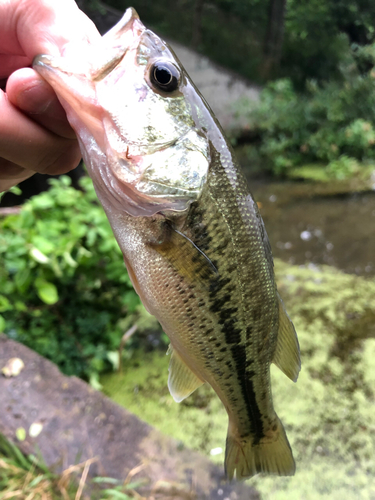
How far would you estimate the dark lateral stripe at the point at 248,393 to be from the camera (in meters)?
1.00

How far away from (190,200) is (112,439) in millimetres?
1402

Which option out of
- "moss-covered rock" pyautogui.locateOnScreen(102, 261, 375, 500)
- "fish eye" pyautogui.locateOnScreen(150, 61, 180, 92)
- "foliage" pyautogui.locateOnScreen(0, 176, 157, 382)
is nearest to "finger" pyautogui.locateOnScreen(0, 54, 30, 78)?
"fish eye" pyautogui.locateOnScreen(150, 61, 180, 92)

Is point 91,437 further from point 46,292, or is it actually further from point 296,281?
point 296,281

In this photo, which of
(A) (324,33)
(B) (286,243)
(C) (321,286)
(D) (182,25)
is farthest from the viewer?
(D) (182,25)

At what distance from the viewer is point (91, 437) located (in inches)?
64.6

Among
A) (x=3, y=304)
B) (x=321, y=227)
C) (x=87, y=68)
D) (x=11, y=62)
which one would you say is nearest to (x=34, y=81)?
(x=87, y=68)

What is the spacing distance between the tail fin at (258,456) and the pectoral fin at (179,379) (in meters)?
0.25

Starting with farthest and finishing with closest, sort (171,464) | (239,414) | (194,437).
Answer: (194,437) < (171,464) < (239,414)

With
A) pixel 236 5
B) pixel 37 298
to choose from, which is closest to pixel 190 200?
pixel 37 298

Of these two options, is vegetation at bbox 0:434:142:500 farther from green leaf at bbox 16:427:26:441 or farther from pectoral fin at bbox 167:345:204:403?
pectoral fin at bbox 167:345:204:403

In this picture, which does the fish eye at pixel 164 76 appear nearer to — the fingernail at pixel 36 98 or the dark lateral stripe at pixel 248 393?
the fingernail at pixel 36 98

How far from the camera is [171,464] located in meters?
1.66

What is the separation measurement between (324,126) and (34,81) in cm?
721

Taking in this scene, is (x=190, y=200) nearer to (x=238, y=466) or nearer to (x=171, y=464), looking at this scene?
(x=238, y=466)
